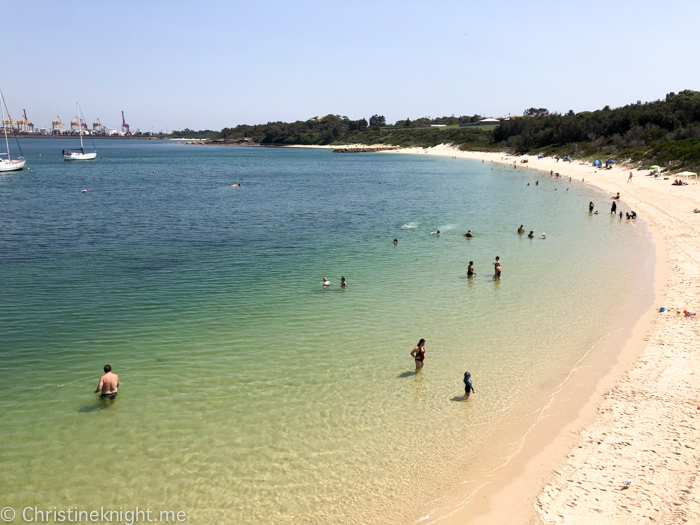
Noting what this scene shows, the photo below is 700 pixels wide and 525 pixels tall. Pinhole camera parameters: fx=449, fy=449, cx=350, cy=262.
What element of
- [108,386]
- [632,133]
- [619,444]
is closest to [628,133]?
[632,133]

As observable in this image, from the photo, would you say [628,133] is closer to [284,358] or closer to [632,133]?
[632,133]

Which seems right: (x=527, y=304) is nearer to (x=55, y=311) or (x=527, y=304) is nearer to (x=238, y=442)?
(x=238, y=442)

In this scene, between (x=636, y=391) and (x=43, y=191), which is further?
(x=43, y=191)

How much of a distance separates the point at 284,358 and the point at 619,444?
434 inches

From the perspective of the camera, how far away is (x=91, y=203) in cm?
5512

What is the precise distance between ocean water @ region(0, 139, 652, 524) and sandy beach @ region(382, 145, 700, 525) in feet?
2.59

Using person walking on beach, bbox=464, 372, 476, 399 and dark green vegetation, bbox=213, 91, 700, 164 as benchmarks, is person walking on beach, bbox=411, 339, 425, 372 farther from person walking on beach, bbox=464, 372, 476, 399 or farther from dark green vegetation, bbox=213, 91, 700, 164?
dark green vegetation, bbox=213, 91, 700, 164

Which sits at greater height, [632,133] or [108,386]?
[632,133]

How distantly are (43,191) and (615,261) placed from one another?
7190 centimetres

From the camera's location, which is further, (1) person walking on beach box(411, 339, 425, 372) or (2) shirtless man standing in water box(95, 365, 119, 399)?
(1) person walking on beach box(411, 339, 425, 372)

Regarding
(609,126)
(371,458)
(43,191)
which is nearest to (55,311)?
(371,458)

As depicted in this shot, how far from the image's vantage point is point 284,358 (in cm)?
1711

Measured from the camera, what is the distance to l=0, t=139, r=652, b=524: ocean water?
11195 millimetres

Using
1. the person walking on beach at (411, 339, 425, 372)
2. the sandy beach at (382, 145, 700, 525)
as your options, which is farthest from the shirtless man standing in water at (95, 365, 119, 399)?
the sandy beach at (382, 145, 700, 525)
